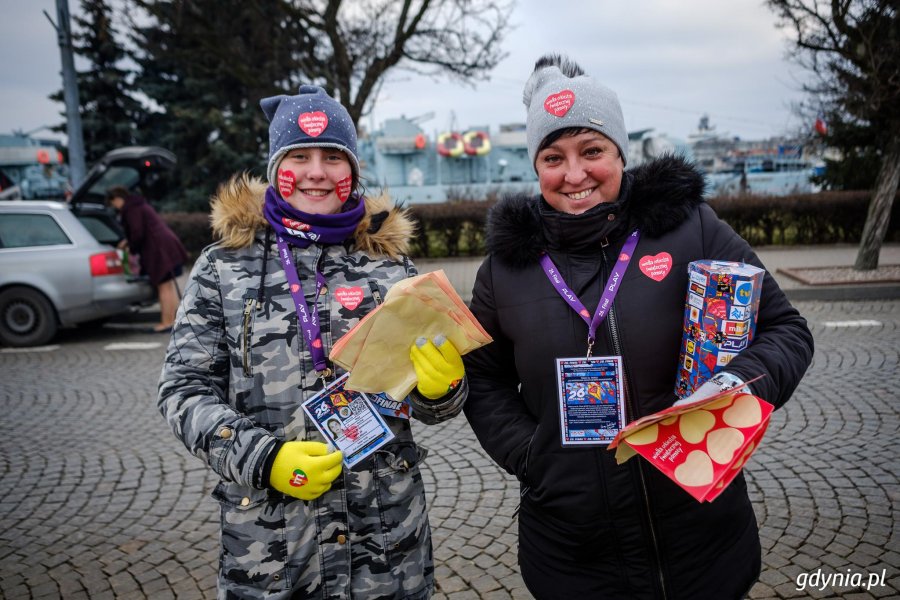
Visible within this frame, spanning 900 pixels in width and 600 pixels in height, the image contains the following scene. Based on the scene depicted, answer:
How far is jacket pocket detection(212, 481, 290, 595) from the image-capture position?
1658 millimetres

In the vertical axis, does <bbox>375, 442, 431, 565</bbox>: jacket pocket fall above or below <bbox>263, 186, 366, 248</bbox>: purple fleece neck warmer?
below

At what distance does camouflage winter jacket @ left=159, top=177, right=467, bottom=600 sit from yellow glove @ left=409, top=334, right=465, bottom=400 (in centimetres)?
11

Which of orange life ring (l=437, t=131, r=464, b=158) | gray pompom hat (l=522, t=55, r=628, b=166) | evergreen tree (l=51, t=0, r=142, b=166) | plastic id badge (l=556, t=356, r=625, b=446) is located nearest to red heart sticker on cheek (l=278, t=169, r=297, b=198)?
gray pompom hat (l=522, t=55, r=628, b=166)

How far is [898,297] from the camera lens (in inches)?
341

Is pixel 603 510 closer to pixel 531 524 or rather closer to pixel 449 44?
pixel 531 524

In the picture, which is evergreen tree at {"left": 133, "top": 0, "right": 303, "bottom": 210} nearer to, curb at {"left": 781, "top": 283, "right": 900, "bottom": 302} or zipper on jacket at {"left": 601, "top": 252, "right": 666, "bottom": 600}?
curb at {"left": 781, "top": 283, "right": 900, "bottom": 302}

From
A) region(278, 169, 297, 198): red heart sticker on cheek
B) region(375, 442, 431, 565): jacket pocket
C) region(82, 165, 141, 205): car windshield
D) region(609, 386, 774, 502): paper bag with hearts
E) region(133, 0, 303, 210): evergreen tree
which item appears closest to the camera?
region(609, 386, 774, 502): paper bag with hearts

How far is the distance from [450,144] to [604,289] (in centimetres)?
2682

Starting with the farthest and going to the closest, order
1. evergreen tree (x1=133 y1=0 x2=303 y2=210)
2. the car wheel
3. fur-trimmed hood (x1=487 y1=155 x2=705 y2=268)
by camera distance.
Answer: evergreen tree (x1=133 y1=0 x2=303 y2=210)
the car wheel
fur-trimmed hood (x1=487 y1=155 x2=705 y2=268)

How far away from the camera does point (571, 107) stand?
1640 millimetres

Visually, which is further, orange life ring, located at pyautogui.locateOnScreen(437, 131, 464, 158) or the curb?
orange life ring, located at pyautogui.locateOnScreen(437, 131, 464, 158)

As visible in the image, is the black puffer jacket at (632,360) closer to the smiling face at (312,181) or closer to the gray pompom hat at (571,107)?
the gray pompom hat at (571,107)


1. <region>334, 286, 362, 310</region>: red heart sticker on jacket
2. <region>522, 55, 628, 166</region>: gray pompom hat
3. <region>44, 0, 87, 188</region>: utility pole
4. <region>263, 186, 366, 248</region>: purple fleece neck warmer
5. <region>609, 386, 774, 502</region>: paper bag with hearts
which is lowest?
<region>609, 386, 774, 502</region>: paper bag with hearts

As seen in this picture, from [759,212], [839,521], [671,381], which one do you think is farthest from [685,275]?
[759,212]
